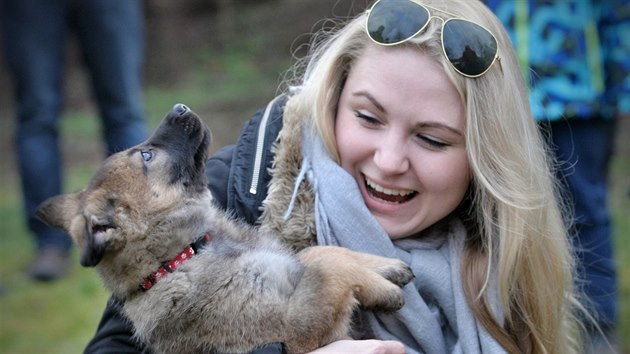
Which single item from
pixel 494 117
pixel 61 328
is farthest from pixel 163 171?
pixel 61 328

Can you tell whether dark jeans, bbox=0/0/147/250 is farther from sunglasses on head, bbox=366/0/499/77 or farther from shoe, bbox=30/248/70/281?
sunglasses on head, bbox=366/0/499/77

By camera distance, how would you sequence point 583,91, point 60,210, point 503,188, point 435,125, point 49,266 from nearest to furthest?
point 435,125, point 503,188, point 60,210, point 583,91, point 49,266

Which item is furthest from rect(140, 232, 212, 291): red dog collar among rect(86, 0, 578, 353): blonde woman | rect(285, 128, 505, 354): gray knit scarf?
rect(285, 128, 505, 354): gray knit scarf

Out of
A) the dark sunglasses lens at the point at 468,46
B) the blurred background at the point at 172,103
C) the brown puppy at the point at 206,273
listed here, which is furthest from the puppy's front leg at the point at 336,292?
the blurred background at the point at 172,103

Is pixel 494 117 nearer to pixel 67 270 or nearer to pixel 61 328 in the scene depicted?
pixel 61 328

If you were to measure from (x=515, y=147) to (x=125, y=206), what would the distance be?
1.45 m

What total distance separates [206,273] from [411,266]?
29.2 inches

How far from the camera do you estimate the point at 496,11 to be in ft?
13.2

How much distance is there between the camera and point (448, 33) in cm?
292

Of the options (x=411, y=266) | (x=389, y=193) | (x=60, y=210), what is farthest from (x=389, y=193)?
(x=60, y=210)

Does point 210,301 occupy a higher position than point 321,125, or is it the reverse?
point 321,125

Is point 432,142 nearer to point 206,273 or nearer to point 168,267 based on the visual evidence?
point 206,273

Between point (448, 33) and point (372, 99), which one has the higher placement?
point (448, 33)

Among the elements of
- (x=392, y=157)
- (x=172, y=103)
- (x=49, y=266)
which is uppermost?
(x=392, y=157)
